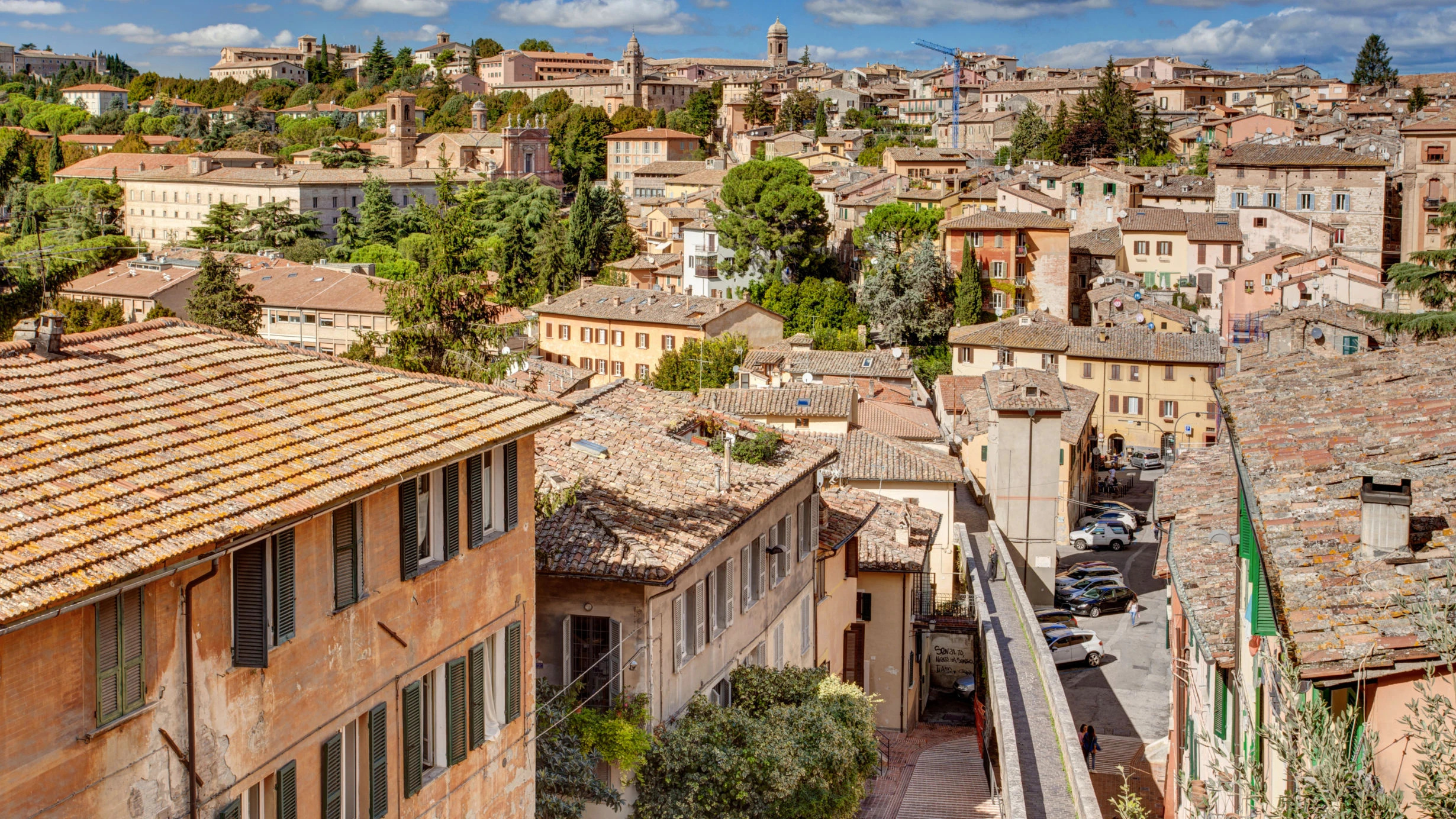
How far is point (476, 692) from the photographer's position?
1141 centimetres

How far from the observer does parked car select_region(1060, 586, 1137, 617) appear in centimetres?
3631

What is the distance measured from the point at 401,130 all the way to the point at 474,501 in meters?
123

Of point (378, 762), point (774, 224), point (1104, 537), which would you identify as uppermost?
point (774, 224)

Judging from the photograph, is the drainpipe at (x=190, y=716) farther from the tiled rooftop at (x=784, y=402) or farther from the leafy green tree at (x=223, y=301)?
the leafy green tree at (x=223, y=301)

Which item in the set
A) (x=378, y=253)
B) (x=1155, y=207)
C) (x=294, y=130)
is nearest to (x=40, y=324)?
(x=1155, y=207)

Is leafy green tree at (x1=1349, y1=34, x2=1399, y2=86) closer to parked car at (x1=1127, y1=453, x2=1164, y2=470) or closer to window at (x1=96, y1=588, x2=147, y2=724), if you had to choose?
parked car at (x1=1127, y1=453, x2=1164, y2=470)

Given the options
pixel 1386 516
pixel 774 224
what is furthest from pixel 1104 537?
pixel 1386 516

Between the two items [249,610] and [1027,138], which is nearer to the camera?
[249,610]

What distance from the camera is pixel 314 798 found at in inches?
366

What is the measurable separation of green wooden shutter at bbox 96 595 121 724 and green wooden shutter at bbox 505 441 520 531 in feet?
14.6

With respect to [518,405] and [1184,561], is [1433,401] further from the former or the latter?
[518,405]

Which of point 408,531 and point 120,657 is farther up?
point 408,531

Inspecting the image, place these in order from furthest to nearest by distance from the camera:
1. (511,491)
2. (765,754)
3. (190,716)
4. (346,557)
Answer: (765,754)
(511,491)
(346,557)
(190,716)

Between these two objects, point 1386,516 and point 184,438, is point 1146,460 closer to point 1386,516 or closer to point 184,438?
point 1386,516
